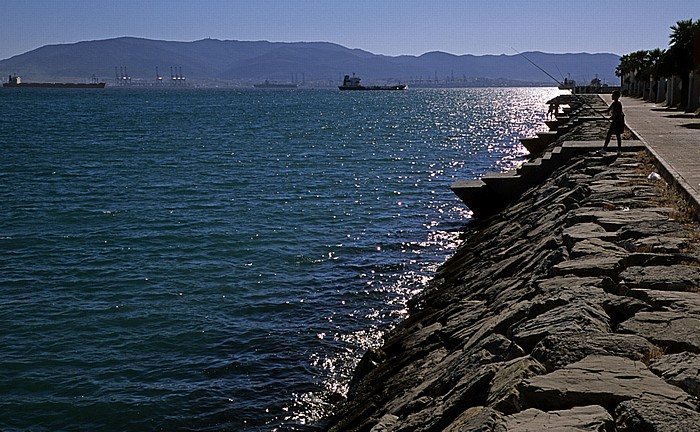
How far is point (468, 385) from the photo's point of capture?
600 centimetres

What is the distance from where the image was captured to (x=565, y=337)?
5961mm

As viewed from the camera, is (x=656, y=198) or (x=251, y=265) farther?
(x=251, y=265)

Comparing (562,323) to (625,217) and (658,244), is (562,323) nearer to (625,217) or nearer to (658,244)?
(658,244)

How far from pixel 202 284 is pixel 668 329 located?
9722 mm

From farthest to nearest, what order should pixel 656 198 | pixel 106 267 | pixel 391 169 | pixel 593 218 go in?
1. pixel 391 169
2. pixel 106 267
3. pixel 656 198
4. pixel 593 218

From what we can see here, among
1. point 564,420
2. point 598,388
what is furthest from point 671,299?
point 564,420

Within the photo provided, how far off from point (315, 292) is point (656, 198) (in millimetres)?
5703

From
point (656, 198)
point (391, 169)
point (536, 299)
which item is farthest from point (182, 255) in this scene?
point (391, 169)

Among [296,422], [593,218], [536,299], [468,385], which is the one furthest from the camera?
[593,218]

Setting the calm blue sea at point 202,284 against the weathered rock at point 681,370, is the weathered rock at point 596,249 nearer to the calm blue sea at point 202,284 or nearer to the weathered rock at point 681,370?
the weathered rock at point 681,370

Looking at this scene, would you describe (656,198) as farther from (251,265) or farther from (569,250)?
(251,265)

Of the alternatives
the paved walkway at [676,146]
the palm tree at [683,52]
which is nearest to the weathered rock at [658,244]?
the paved walkway at [676,146]

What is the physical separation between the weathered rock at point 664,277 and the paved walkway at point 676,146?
107 inches

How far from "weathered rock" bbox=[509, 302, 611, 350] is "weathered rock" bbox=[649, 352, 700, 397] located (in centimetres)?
66
